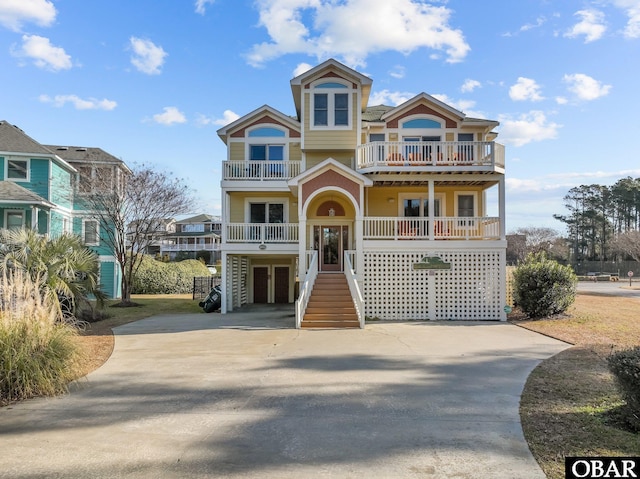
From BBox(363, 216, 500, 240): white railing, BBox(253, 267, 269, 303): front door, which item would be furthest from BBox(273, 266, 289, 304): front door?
BBox(363, 216, 500, 240): white railing

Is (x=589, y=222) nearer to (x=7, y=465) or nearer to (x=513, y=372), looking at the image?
(x=513, y=372)

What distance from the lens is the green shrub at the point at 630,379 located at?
5008 mm

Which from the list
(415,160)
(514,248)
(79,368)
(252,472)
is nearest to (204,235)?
(514,248)

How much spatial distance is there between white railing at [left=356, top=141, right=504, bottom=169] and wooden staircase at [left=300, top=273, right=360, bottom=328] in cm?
495

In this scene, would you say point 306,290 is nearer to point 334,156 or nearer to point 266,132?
point 334,156

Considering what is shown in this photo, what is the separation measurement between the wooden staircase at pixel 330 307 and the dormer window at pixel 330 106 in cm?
701

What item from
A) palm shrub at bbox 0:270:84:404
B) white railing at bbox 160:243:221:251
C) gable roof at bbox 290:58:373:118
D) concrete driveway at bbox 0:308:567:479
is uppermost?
gable roof at bbox 290:58:373:118

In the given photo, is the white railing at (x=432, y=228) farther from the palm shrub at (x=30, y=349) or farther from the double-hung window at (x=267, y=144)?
the palm shrub at (x=30, y=349)

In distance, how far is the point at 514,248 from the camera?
193ft

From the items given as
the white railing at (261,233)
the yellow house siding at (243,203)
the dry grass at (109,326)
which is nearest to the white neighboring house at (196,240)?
the dry grass at (109,326)

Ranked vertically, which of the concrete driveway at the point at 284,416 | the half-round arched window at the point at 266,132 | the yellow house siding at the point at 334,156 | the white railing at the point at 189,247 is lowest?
the concrete driveway at the point at 284,416

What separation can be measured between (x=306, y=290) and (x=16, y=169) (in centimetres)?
2022

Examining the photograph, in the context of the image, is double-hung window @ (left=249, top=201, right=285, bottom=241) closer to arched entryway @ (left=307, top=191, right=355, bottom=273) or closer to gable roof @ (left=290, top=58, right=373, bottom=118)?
arched entryway @ (left=307, top=191, right=355, bottom=273)

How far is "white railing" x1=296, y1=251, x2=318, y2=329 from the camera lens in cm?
1430
